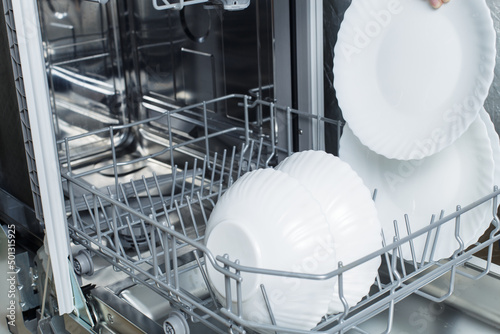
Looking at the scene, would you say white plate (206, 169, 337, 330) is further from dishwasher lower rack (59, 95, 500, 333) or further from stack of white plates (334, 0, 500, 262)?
stack of white plates (334, 0, 500, 262)

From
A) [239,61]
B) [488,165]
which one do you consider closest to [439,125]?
[488,165]

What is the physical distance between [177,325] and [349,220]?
242 mm

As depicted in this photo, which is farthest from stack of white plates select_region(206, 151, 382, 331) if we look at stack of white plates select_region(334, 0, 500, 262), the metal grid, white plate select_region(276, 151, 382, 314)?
the metal grid

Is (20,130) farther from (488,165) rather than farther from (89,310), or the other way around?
(488,165)

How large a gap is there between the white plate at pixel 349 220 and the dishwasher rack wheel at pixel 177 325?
178 millimetres

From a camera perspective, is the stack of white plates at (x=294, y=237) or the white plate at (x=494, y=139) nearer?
the stack of white plates at (x=294, y=237)

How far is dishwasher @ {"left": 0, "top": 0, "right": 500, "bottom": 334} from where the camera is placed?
78cm

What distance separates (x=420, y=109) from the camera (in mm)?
935

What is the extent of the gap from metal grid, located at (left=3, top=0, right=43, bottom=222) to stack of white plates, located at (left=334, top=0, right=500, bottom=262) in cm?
45

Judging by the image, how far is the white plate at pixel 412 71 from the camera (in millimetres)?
854

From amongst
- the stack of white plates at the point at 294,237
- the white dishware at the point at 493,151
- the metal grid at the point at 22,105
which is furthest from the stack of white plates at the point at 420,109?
the metal grid at the point at 22,105

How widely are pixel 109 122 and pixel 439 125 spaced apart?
0.86 meters

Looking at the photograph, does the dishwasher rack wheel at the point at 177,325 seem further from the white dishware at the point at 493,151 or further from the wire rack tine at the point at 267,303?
the white dishware at the point at 493,151

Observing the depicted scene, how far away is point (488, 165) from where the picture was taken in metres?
0.89
